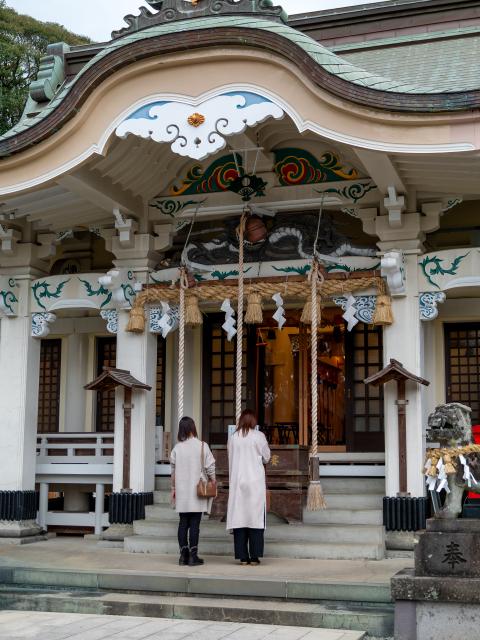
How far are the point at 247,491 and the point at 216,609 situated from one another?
1716 mm

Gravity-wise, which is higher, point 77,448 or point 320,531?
point 77,448

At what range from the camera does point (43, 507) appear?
39.6 ft

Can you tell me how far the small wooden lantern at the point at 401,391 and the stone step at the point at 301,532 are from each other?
2.28 feet

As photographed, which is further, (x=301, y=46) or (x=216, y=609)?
(x=301, y=46)

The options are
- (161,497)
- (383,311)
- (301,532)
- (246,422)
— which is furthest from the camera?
(161,497)

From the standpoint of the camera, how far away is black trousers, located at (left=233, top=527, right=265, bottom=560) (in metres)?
9.02

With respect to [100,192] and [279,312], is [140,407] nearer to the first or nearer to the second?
[279,312]

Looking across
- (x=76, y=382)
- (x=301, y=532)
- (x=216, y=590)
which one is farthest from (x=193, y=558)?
(x=76, y=382)

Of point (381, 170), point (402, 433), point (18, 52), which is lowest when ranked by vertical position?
point (402, 433)

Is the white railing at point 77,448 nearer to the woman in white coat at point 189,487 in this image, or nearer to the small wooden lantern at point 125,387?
the small wooden lantern at point 125,387

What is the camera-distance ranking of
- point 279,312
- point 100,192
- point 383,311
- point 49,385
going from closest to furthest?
point 383,311, point 279,312, point 100,192, point 49,385

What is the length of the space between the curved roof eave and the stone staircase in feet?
15.4

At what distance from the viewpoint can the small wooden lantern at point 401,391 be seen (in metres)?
9.94

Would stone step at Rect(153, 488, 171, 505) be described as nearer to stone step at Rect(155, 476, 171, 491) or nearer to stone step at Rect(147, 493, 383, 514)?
stone step at Rect(155, 476, 171, 491)
